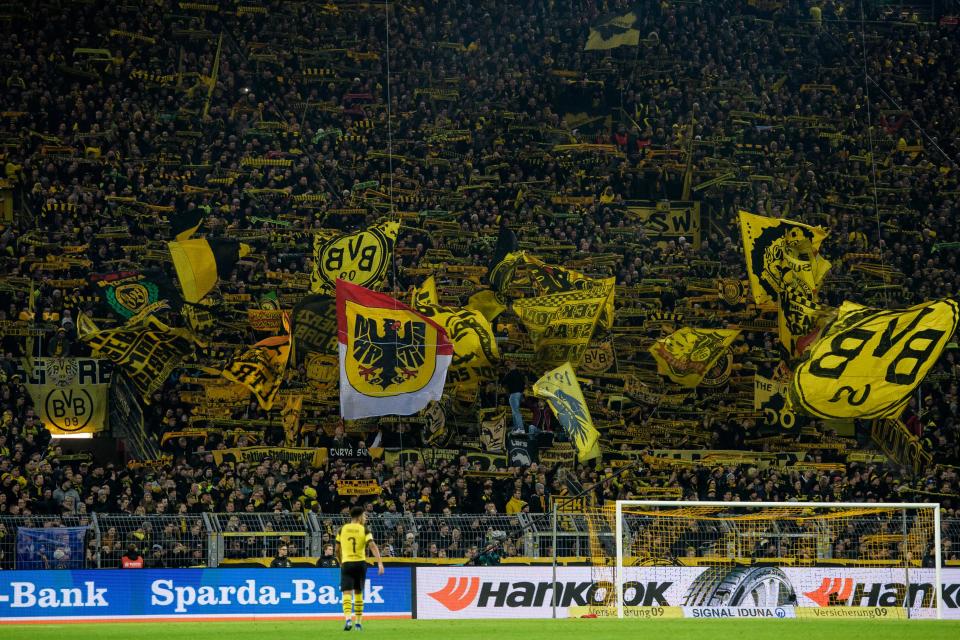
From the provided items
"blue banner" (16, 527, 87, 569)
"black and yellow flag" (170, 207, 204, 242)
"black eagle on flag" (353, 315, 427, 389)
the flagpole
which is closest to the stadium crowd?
the flagpole

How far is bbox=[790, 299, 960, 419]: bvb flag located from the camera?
22969 mm

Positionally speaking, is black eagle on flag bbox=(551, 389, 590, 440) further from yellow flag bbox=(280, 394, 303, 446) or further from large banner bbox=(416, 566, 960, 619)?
yellow flag bbox=(280, 394, 303, 446)

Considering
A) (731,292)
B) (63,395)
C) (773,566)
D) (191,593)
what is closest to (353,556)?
(191,593)

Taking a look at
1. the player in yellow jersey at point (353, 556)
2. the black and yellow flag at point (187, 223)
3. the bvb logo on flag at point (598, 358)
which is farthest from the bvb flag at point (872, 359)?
the black and yellow flag at point (187, 223)

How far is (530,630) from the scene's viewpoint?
57.3 ft

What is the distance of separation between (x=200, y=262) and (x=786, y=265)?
12132 mm

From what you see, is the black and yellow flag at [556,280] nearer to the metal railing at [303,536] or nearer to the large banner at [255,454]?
the metal railing at [303,536]

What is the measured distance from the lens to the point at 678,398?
31.8 m

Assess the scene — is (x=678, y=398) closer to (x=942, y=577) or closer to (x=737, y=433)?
(x=737, y=433)

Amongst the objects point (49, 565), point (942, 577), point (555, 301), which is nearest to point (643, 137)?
point (555, 301)

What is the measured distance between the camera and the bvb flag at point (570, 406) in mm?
24531

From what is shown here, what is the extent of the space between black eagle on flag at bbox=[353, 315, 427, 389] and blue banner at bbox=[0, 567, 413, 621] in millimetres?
4639

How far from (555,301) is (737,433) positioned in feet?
21.0

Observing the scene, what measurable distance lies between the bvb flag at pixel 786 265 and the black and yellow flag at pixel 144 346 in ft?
37.8
